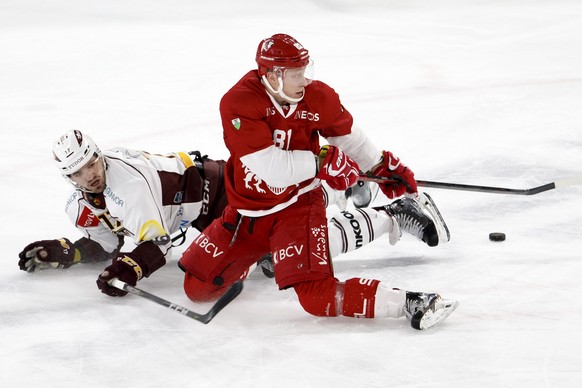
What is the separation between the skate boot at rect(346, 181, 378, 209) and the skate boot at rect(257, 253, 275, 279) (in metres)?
0.67

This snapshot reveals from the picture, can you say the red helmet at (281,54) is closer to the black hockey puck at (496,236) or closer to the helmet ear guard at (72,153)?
the helmet ear guard at (72,153)

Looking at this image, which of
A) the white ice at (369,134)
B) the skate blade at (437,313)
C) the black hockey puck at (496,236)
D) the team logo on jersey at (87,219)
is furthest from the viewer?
the black hockey puck at (496,236)

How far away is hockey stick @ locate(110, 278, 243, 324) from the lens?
3.01m

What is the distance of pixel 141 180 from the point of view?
3.36m

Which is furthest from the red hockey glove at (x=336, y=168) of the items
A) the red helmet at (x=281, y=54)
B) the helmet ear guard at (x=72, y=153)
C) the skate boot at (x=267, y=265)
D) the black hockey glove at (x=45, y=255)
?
the black hockey glove at (x=45, y=255)

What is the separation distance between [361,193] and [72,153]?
124 centimetres

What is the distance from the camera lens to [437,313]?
2.87 meters

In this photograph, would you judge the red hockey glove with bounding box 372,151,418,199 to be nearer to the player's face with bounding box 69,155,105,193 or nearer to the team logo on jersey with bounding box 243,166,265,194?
the team logo on jersey with bounding box 243,166,265,194

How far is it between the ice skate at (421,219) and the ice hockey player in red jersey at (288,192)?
320 mm

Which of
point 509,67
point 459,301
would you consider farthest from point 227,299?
point 509,67

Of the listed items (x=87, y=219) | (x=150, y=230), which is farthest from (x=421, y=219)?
(x=87, y=219)

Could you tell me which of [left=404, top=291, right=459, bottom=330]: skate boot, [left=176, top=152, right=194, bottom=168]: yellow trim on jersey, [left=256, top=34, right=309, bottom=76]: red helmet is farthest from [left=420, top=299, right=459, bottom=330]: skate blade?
[left=176, top=152, right=194, bottom=168]: yellow trim on jersey

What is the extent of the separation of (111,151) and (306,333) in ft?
3.51

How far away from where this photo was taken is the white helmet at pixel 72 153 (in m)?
3.26
